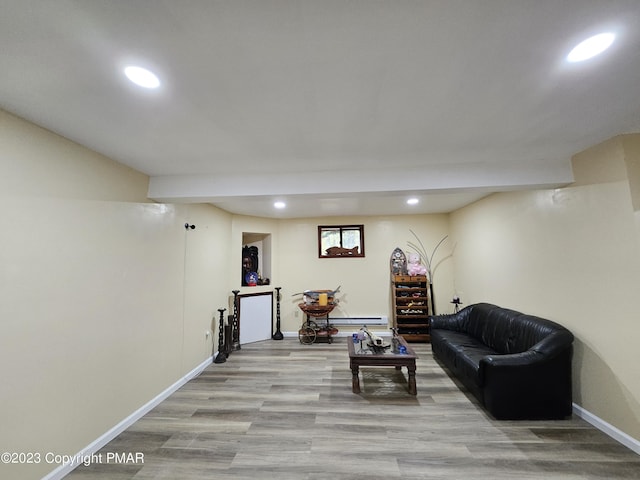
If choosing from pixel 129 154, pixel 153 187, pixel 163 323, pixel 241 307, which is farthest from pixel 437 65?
pixel 241 307

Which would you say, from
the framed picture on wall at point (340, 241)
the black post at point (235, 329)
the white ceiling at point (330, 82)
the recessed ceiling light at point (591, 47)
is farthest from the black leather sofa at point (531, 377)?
the black post at point (235, 329)

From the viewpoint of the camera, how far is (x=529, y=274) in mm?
2982

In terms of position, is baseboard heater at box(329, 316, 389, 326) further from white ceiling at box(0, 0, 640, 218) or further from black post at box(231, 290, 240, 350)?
white ceiling at box(0, 0, 640, 218)

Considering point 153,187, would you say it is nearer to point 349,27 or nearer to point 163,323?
point 163,323

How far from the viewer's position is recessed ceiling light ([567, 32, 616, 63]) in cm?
109

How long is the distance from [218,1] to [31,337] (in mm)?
2305

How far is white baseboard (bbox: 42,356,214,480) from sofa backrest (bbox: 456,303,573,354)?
396 centimetres

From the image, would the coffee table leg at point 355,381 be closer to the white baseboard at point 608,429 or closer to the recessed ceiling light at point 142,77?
the white baseboard at point 608,429

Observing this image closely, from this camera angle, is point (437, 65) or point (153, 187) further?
point (153, 187)

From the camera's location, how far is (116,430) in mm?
2254

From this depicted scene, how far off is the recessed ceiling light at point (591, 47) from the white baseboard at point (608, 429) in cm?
282

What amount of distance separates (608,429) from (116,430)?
4.32 metres

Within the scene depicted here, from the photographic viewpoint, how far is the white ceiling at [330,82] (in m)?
0.98

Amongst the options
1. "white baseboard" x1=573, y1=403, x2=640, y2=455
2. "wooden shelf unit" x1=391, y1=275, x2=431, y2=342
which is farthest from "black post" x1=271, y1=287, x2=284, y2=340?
"white baseboard" x1=573, y1=403, x2=640, y2=455
